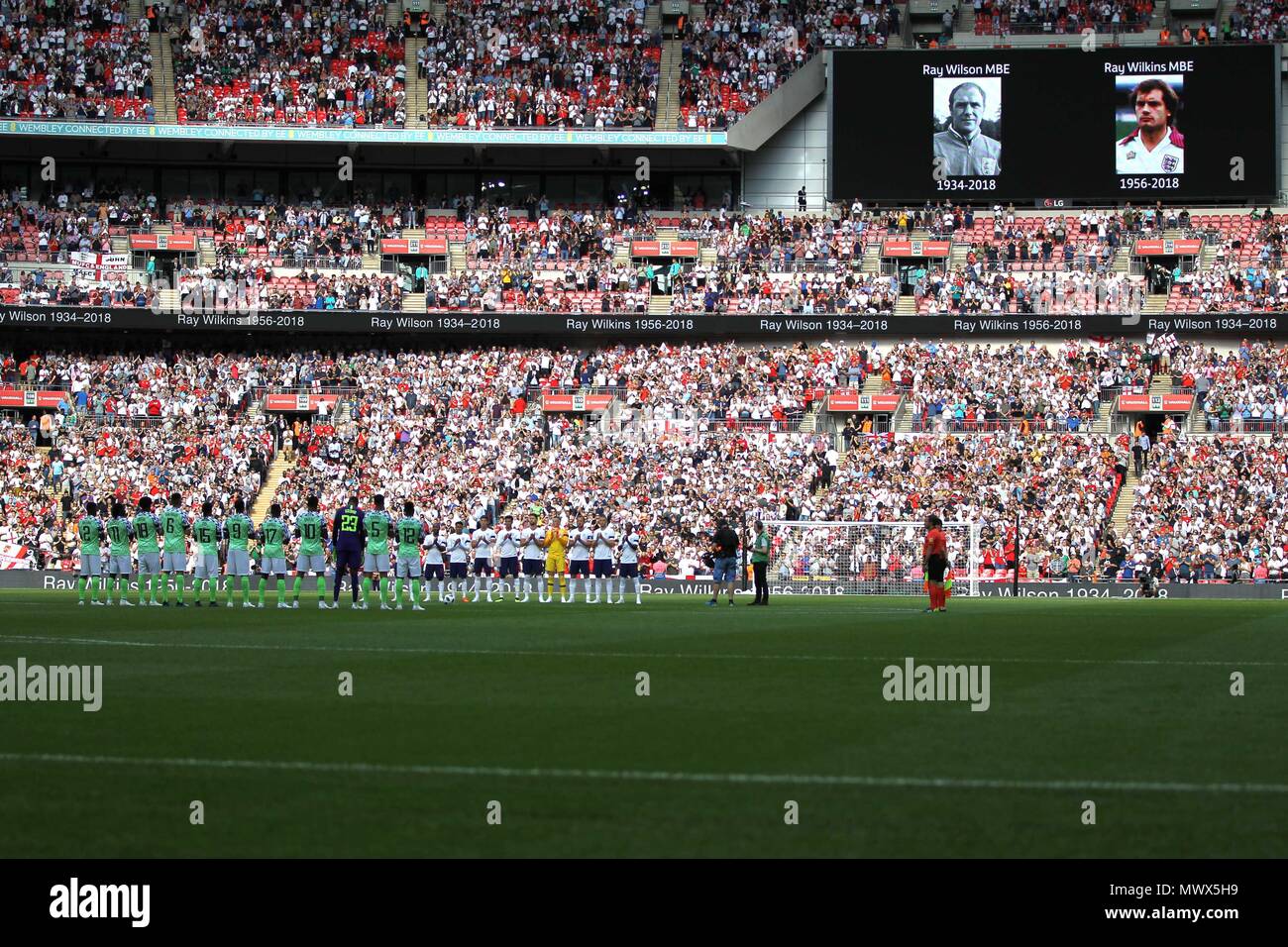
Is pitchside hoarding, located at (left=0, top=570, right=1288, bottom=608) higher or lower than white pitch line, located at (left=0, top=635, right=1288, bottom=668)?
lower

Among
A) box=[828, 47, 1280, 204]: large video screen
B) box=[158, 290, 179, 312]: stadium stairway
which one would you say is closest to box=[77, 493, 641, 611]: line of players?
box=[158, 290, 179, 312]: stadium stairway

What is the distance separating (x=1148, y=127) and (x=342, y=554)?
39.7m

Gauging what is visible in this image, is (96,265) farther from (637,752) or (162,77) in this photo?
(637,752)

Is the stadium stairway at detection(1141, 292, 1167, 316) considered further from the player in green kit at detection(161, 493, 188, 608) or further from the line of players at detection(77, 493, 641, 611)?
the player in green kit at detection(161, 493, 188, 608)

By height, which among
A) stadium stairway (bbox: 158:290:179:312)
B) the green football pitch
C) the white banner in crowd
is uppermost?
the white banner in crowd

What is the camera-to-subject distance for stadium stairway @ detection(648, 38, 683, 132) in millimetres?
61906

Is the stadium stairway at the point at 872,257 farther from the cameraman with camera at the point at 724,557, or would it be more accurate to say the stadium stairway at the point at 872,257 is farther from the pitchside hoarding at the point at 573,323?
the cameraman with camera at the point at 724,557

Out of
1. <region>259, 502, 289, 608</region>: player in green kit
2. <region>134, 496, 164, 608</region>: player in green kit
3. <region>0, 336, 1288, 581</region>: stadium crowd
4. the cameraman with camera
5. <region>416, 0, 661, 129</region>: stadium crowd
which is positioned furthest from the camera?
<region>416, 0, 661, 129</region>: stadium crowd

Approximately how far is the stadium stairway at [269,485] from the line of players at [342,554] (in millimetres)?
14937

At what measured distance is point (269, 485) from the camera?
53250 millimetres

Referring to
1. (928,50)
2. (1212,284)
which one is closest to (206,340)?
(928,50)

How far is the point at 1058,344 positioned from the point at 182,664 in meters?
45.4

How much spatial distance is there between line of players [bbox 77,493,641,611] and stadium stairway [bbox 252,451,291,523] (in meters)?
14.9

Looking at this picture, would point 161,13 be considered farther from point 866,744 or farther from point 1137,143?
point 866,744
